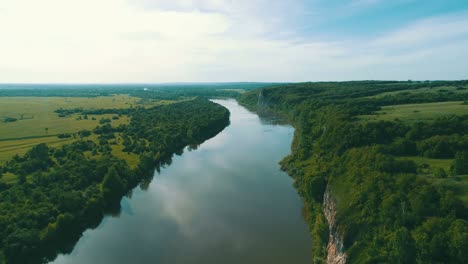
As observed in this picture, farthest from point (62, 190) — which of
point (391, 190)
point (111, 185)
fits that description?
point (391, 190)

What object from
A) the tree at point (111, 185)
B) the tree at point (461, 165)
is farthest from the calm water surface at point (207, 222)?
the tree at point (461, 165)

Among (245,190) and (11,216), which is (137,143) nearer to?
(245,190)

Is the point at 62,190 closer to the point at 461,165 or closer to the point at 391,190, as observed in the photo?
the point at 391,190

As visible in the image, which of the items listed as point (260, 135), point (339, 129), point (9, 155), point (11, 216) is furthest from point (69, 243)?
point (260, 135)

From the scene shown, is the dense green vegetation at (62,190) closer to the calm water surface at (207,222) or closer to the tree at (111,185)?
the tree at (111,185)

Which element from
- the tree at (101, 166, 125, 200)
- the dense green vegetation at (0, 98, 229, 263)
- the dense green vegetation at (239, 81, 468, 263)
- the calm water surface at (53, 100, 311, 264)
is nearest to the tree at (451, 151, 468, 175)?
the dense green vegetation at (239, 81, 468, 263)

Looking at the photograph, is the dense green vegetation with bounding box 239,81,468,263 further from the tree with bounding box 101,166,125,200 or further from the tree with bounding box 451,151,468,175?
the tree with bounding box 101,166,125,200
